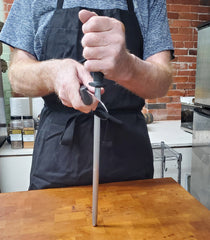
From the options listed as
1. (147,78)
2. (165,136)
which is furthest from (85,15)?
(165,136)

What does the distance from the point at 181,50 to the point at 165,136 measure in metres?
0.86

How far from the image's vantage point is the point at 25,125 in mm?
1716

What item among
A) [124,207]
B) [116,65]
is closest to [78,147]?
[124,207]

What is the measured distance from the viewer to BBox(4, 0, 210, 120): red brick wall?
218 centimetres

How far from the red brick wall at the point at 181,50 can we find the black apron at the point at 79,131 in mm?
1486

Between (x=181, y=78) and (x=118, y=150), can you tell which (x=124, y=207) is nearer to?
(x=118, y=150)

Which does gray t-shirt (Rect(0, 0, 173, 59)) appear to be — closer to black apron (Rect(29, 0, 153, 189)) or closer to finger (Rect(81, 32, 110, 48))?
black apron (Rect(29, 0, 153, 189))

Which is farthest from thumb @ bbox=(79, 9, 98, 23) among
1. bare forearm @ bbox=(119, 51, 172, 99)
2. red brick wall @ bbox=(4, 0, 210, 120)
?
red brick wall @ bbox=(4, 0, 210, 120)

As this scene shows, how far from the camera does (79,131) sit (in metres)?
0.79

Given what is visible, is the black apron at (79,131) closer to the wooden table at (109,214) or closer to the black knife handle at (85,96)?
the wooden table at (109,214)

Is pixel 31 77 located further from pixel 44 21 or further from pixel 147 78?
pixel 147 78

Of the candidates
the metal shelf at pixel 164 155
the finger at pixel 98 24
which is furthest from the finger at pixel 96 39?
the metal shelf at pixel 164 155

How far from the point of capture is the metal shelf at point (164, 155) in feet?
5.40

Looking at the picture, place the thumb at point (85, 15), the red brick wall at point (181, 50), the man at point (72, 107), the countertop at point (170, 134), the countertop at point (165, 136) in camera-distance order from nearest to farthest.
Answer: the thumb at point (85, 15), the man at point (72, 107), the countertop at point (165, 136), the countertop at point (170, 134), the red brick wall at point (181, 50)
